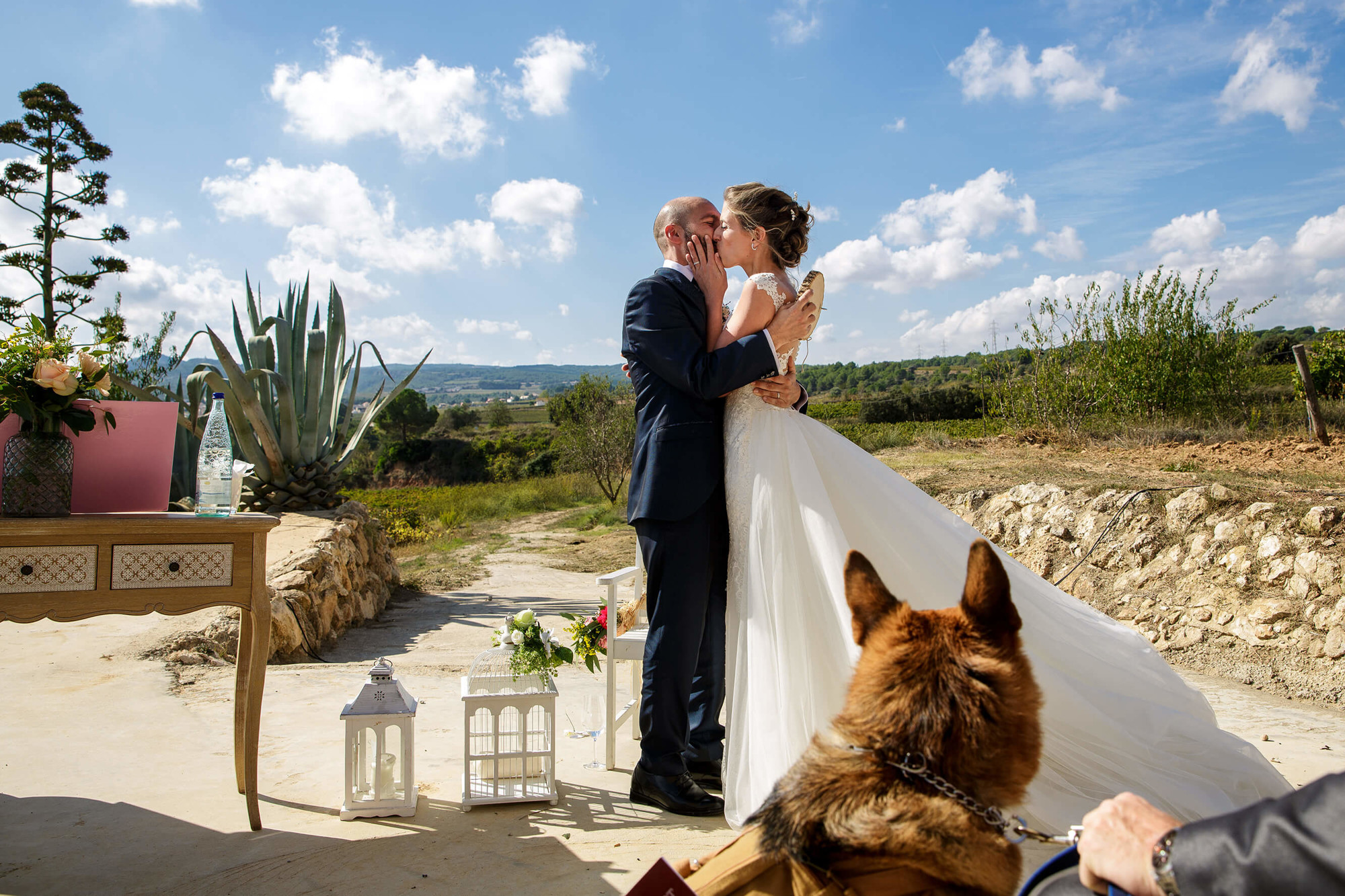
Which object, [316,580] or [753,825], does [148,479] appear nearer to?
[753,825]

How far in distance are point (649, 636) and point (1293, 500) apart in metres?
5.66

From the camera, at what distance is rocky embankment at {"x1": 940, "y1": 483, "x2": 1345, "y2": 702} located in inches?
205

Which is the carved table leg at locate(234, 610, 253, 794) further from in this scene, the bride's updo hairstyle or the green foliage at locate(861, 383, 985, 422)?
the green foliage at locate(861, 383, 985, 422)

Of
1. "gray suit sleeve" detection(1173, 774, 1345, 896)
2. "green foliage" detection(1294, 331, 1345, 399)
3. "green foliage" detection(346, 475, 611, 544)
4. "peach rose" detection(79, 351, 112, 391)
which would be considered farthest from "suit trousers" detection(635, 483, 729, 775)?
"green foliage" detection(1294, 331, 1345, 399)

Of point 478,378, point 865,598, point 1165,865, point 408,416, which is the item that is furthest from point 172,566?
point 478,378

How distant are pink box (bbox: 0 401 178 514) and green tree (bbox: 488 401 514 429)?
62.8 metres

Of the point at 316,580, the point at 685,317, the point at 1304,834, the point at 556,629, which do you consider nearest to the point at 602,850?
the point at 685,317

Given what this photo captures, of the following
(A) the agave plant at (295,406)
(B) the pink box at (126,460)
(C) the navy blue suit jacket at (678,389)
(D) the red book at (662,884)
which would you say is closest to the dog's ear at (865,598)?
(D) the red book at (662,884)

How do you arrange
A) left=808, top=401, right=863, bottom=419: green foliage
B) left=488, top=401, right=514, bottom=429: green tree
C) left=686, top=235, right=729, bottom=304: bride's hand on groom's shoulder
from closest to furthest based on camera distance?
left=686, top=235, right=729, bottom=304: bride's hand on groom's shoulder, left=808, top=401, right=863, bottom=419: green foliage, left=488, top=401, right=514, bottom=429: green tree

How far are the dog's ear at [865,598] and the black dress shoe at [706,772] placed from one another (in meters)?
2.31

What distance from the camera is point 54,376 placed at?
106 inches

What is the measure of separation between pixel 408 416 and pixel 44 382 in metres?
56.2

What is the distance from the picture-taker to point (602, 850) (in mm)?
2846

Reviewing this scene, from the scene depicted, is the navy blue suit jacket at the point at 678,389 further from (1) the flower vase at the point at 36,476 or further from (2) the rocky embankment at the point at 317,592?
(2) the rocky embankment at the point at 317,592
